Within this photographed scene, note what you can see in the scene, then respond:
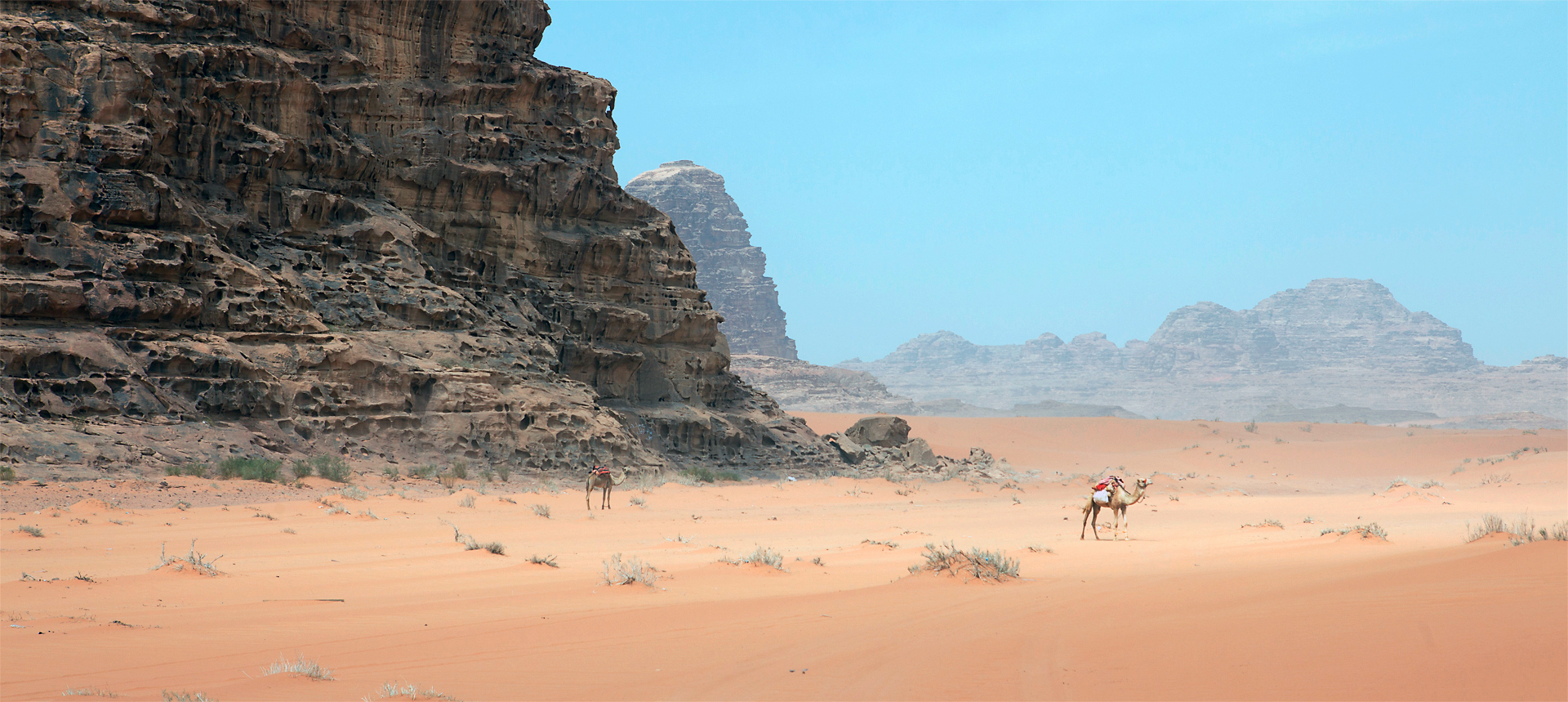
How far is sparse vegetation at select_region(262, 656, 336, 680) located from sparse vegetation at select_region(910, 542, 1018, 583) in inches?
214

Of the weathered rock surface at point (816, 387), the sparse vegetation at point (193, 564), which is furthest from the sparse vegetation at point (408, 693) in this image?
the weathered rock surface at point (816, 387)

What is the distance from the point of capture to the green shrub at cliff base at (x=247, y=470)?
19.8 meters

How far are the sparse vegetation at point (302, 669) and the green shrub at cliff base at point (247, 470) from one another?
1593 centimetres

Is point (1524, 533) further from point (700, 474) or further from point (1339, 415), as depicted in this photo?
point (1339, 415)

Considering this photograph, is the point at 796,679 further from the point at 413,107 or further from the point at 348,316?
the point at 413,107

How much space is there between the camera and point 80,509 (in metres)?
14.7

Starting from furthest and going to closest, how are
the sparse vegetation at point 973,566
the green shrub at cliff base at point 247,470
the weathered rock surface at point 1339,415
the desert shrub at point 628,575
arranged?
the weathered rock surface at point 1339,415
the green shrub at cliff base at point 247,470
the sparse vegetation at point 973,566
the desert shrub at point 628,575

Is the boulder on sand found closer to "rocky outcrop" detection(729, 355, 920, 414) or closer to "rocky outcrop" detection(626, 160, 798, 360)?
"rocky outcrop" detection(729, 355, 920, 414)

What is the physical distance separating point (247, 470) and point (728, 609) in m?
15.8

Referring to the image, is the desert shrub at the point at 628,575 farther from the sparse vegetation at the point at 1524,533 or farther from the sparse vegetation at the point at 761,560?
the sparse vegetation at the point at 1524,533

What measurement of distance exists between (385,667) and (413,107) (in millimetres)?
29012

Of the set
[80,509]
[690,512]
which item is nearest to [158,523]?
[80,509]

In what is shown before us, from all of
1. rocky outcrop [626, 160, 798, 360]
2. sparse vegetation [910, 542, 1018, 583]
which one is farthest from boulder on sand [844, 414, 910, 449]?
rocky outcrop [626, 160, 798, 360]

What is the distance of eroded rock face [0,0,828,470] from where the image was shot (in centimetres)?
2250
